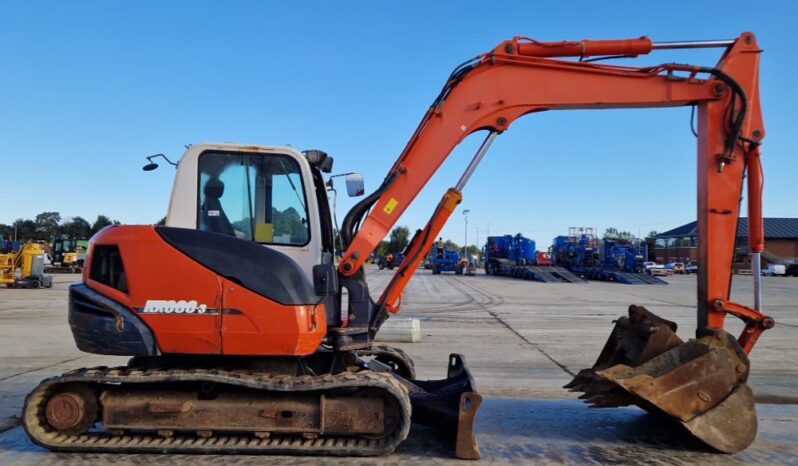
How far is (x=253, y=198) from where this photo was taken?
507cm

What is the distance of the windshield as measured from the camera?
5.06 m

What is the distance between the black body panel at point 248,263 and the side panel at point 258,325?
6cm

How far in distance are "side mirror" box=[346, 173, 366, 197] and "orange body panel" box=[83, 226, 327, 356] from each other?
130cm

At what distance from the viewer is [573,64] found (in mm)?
5488

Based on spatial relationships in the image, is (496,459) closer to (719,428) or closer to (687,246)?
(719,428)

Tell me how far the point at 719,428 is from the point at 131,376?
4.72 metres

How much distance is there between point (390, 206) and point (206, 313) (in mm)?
1884

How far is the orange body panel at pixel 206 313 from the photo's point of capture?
4.54m

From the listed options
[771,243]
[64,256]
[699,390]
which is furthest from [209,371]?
[771,243]

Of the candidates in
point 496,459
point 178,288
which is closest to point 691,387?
point 496,459

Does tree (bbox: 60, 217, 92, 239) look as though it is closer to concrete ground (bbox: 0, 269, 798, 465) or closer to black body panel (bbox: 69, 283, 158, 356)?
concrete ground (bbox: 0, 269, 798, 465)

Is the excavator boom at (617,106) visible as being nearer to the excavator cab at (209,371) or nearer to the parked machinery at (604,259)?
the excavator cab at (209,371)

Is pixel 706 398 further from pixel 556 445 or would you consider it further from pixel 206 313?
pixel 206 313

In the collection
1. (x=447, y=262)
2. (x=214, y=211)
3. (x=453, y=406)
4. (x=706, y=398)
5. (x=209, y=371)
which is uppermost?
(x=214, y=211)
